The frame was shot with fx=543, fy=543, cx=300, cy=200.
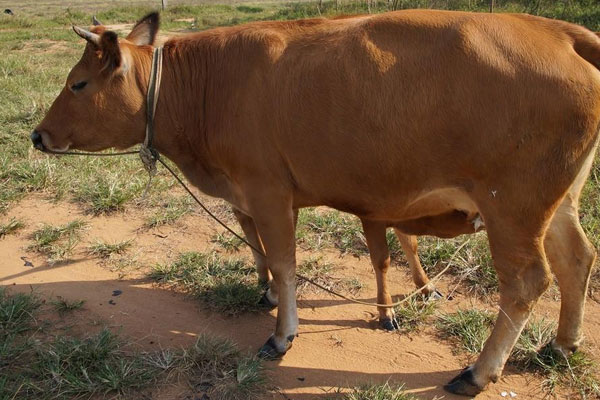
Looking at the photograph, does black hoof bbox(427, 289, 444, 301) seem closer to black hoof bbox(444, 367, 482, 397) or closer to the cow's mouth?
black hoof bbox(444, 367, 482, 397)

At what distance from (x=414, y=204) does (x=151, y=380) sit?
198 cm

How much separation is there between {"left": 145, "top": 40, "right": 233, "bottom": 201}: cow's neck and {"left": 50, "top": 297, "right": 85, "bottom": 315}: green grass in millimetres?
1410

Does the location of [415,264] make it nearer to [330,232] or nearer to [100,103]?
[330,232]

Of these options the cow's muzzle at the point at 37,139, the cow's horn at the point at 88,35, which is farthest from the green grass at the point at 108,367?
the cow's horn at the point at 88,35

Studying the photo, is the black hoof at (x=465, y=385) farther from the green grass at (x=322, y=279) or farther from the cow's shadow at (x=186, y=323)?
the green grass at (x=322, y=279)

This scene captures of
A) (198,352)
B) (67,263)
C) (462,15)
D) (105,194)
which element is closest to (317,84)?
(462,15)

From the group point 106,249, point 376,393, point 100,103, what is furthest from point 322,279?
point 100,103

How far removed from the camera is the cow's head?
12.0 feet

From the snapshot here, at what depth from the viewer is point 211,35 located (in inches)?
151

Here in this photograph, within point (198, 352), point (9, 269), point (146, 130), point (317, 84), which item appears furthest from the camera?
point (9, 269)

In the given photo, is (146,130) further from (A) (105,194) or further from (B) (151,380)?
(A) (105,194)

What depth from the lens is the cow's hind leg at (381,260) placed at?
411cm

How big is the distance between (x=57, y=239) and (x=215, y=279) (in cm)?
179

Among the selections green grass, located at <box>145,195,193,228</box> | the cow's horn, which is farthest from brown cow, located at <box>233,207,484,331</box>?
the cow's horn
